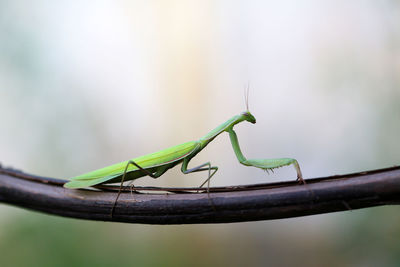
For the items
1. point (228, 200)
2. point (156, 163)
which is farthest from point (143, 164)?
point (228, 200)

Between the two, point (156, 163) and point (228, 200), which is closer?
point (228, 200)

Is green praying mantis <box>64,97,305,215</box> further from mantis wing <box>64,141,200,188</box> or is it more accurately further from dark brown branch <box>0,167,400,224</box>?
dark brown branch <box>0,167,400,224</box>

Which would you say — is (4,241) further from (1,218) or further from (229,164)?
(229,164)

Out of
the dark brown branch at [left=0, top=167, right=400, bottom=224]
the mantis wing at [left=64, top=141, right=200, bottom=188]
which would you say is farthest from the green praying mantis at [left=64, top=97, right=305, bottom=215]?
the dark brown branch at [left=0, top=167, right=400, bottom=224]

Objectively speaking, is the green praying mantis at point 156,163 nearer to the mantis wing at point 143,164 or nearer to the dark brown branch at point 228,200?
the mantis wing at point 143,164

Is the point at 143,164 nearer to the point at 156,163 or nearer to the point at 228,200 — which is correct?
the point at 156,163

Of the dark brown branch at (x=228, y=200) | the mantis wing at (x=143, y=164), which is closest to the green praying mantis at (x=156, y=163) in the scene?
the mantis wing at (x=143, y=164)
